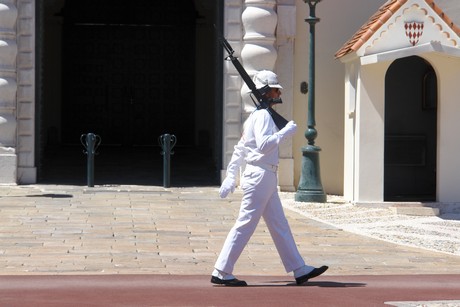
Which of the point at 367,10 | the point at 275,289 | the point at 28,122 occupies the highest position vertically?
the point at 367,10

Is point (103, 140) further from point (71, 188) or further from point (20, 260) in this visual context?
point (20, 260)

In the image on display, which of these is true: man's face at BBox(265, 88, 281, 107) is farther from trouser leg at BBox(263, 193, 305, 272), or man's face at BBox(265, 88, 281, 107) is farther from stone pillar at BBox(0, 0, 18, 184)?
stone pillar at BBox(0, 0, 18, 184)

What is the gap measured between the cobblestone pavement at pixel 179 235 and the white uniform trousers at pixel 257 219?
1104 mm

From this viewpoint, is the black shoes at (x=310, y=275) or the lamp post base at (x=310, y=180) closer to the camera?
the black shoes at (x=310, y=275)

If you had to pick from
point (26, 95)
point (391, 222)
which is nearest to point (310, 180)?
point (391, 222)

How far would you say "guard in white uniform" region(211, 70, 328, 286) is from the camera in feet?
36.5

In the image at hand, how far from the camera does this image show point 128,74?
30328 mm

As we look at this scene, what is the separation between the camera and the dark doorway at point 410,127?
20688mm

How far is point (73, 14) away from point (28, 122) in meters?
9.59

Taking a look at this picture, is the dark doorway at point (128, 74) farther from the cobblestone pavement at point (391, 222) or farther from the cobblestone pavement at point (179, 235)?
the cobblestone pavement at point (391, 222)

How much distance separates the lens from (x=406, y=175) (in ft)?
68.6

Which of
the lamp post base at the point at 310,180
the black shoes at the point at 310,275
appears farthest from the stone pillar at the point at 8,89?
the black shoes at the point at 310,275

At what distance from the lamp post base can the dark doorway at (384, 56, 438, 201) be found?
190 cm

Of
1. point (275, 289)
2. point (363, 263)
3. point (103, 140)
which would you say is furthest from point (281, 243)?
point (103, 140)
